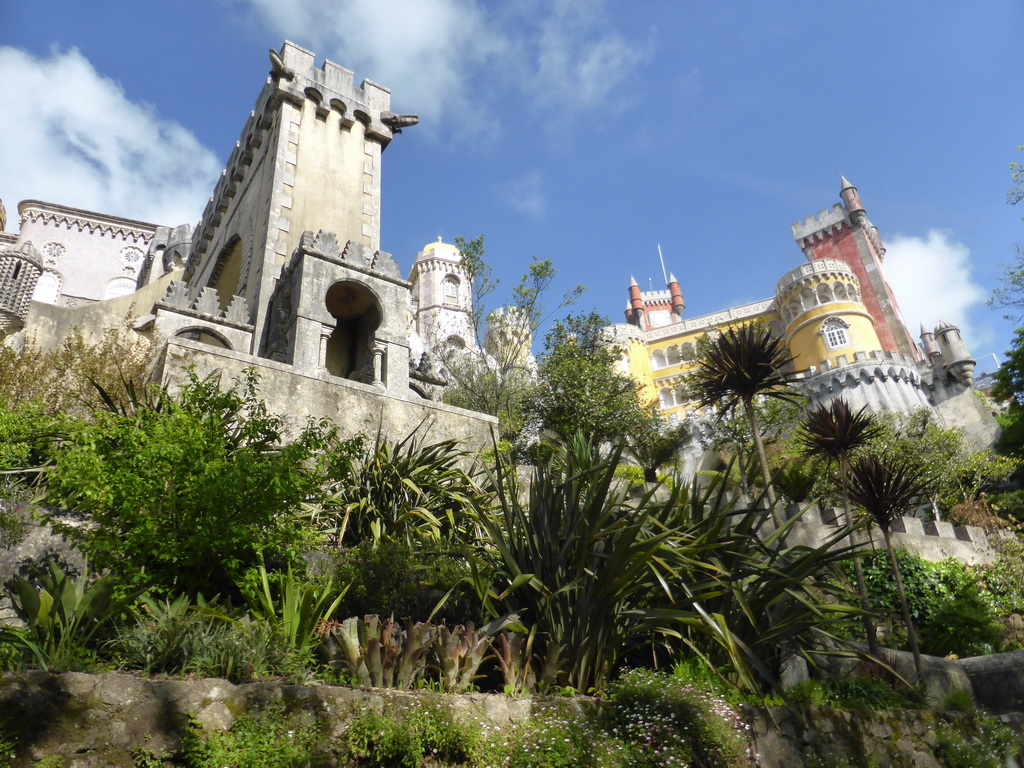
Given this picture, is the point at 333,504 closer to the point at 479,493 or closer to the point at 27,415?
the point at 479,493

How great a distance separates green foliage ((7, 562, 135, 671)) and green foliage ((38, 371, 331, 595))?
0.31m

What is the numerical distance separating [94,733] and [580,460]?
5918 millimetres

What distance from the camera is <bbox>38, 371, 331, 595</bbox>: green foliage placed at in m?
6.07

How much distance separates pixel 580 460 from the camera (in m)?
9.05

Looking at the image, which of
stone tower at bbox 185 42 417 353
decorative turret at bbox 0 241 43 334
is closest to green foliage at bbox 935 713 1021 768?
stone tower at bbox 185 42 417 353

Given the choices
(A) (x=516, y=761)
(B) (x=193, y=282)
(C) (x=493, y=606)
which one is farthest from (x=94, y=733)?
(B) (x=193, y=282)

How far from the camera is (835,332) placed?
1710 inches

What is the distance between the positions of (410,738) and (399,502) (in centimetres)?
467

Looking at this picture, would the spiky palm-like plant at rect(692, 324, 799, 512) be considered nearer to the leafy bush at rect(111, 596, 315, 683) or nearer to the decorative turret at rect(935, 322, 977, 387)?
the leafy bush at rect(111, 596, 315, 683)

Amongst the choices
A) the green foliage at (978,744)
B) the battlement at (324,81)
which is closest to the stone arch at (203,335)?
the battlement at (324,81)

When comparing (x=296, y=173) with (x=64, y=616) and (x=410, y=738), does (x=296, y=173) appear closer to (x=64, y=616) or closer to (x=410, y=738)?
(x=64, y=616)

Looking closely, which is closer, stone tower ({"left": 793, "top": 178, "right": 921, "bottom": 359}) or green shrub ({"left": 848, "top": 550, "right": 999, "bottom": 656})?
green shrub ({"left": 848, "top": 550, "right": 999, "bottom": 656})

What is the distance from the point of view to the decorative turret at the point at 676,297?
258 ft

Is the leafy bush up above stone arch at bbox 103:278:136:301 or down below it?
below
